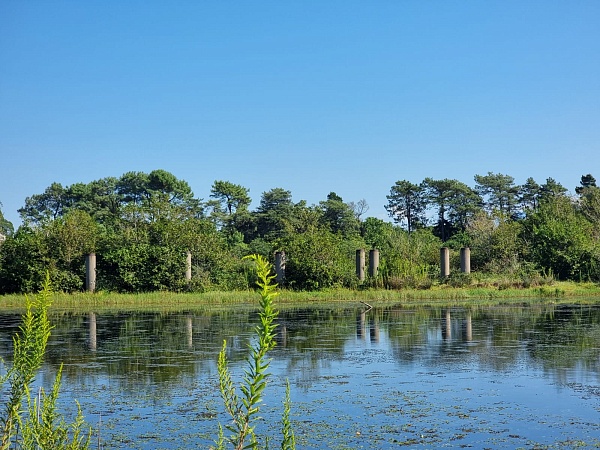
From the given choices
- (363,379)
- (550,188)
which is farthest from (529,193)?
(363,379)

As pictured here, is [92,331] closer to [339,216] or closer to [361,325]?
[361,325]

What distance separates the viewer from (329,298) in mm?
34062

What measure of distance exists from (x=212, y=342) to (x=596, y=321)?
11.3m

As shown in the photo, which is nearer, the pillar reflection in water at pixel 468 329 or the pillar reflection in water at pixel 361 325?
the pillar reflection in water at pixel 468 329

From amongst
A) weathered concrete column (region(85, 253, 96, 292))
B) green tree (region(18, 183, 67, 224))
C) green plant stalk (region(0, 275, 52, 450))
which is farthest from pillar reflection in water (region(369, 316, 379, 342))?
green tree (region(18, 183, 67, 224))

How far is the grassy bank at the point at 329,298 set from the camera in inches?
1283

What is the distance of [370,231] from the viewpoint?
67062 millimetres

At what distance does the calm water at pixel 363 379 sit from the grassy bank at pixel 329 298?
26.6 ft

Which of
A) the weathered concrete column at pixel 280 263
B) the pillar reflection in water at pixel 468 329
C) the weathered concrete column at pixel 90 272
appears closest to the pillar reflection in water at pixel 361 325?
the pillar reflection in water at pixel 468 329

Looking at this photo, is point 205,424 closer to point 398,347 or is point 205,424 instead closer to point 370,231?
point 398,347

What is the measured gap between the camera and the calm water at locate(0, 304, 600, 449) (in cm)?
955

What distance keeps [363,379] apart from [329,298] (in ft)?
67.5

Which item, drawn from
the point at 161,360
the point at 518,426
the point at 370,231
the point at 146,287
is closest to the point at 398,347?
the point at 161,360

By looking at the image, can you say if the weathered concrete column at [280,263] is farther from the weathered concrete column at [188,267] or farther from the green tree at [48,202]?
the green tree at [48,202]
